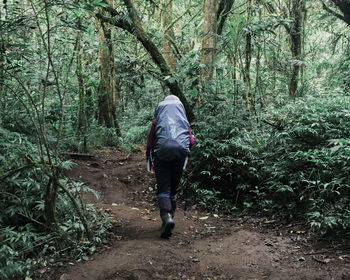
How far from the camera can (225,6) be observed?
9820 mm

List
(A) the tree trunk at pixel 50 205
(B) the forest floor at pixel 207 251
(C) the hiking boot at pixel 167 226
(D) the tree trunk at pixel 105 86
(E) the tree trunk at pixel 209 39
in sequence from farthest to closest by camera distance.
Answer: (D) the tree trunk at pixel 105 86 < (E) the tree trunk at pixel 209 39 < (C) the hiking boot at pixel 167 226 < (A) the tree trunk at pixel 50 205 < (B) the forest floor at pixel 207 251

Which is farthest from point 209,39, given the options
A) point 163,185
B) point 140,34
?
point 163,185

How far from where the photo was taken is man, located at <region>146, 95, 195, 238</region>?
406 centimetres

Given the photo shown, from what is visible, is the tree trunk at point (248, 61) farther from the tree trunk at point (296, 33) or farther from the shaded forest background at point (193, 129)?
the tree trunk at point (296, 33)

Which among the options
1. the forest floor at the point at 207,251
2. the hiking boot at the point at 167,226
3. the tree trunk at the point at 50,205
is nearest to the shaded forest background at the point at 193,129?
the tree trunk at the point at 50,205

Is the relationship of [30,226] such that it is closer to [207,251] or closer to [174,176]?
[174,176]

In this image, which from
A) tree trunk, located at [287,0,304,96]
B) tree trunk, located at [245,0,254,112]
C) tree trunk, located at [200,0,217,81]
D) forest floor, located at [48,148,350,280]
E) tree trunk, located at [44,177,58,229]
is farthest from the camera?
tree trunk, located at [287,0,304,96]

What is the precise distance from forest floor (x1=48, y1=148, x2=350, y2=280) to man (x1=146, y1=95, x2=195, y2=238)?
42 cm

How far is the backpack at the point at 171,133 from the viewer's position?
13.3 ft

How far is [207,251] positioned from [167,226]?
61cm

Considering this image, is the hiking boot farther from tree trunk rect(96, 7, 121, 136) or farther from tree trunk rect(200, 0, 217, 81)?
tree trunk rect(96, 7, 121, 136)

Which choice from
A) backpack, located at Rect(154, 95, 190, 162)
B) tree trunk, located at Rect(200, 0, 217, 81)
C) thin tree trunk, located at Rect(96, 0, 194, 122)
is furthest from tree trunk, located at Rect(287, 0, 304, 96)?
backpack, located at Rect(154, 95, 190, 162)

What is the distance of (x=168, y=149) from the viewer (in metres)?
4.04

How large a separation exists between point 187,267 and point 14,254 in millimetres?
1864
